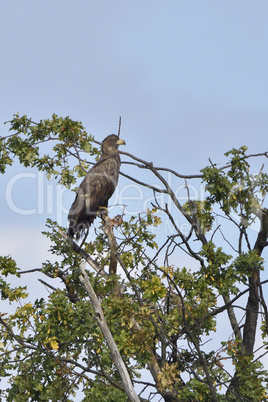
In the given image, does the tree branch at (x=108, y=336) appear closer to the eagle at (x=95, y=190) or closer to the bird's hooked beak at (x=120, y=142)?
the eagle at (x=95, y=190)

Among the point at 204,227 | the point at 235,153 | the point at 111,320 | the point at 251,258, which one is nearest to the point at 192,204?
the point at 204,227

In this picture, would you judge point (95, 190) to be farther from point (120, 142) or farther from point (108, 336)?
point (108, 336)

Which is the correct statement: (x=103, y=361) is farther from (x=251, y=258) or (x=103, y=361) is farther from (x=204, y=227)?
(x=204, y=227)

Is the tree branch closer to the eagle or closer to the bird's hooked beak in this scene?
the eagle

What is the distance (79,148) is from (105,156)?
23.4 inches

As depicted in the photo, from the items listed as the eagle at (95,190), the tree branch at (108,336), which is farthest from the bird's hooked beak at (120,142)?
the tree branch at (108,336)

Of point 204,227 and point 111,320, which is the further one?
point 204,227

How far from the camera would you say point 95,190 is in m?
13.2

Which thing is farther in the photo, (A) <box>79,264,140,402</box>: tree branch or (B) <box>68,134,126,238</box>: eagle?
(B) <box>68,134,126,238</box>: eagle

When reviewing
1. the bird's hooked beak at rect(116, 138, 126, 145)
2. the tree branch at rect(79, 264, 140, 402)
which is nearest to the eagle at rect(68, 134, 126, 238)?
the bird's hooked beak at rect(116, 138, 126, 145)

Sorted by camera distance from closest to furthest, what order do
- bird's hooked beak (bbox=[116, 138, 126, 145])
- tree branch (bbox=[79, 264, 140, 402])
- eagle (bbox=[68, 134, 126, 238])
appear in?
1. tree branch (bbox=[79, 264, 140, 402])
2. eagle (bbox=[68, 134, 126, 238])
3. bird's hooked beak (bbox=[116, 138, 126, 145])

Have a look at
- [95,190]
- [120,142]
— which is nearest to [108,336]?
[95,190]

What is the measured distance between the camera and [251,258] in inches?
438

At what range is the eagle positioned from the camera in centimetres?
1270
